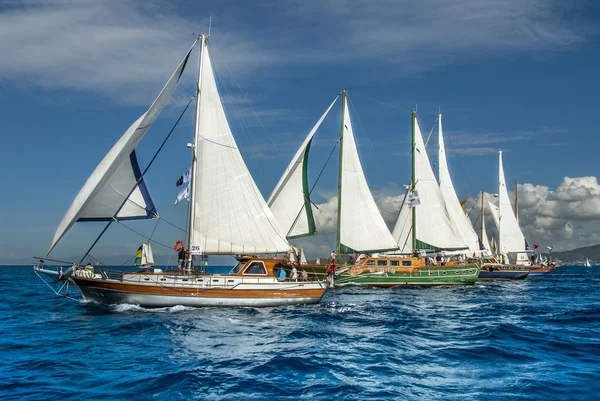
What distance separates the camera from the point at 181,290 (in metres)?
29.0

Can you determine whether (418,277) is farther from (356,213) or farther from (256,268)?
(256,268)

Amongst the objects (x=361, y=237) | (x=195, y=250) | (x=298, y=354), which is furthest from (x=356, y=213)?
(x=298, y=354)

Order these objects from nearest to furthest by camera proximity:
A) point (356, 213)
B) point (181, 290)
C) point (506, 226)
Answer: point (181, 290), point (356, 213), point (506, 226)

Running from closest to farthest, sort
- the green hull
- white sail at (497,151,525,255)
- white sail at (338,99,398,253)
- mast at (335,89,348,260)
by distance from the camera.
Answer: the green hull < white sail at (338,99,398,253) < mast at (335,89,348,260) < white sail at (497,151,525,255)

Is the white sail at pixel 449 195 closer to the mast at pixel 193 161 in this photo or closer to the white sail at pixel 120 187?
the mast at pixel 193 161

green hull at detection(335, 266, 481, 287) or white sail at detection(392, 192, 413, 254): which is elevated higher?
white sail at detection(392, 192, 413, 254)

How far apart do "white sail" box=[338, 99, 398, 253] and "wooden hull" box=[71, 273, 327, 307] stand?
66.9ft

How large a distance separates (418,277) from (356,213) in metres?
8.90

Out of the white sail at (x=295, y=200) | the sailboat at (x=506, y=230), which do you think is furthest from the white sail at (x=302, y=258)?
the sailboat at (x=506, y=230)

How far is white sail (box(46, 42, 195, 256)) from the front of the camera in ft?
A: 86.0

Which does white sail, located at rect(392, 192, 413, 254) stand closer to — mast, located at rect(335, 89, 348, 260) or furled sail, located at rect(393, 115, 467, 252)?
furled sail, located at rect(393, 115, 467, 252)

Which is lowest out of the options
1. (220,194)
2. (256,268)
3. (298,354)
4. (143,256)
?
(298,354)

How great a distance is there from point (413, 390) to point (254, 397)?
173 inches

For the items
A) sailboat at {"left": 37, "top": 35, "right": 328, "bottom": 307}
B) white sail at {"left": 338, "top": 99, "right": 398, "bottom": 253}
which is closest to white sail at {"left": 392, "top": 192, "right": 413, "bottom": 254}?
white sail at {"left": 338, "top": 99, "right": 398, "bottom": 253}
